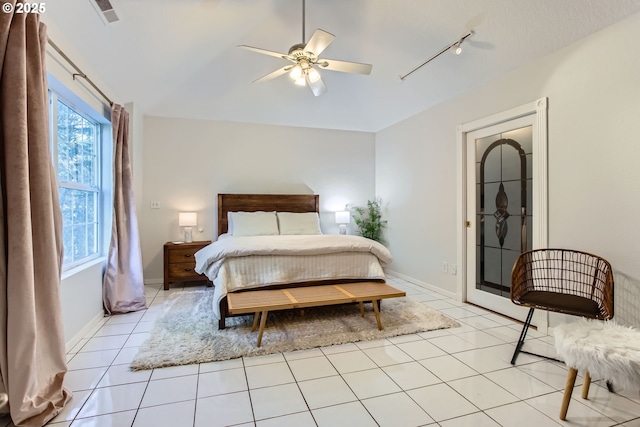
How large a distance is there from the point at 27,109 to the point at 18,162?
31cm

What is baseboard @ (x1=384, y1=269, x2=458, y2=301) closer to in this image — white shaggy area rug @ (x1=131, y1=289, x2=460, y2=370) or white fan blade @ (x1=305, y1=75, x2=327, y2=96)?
white shaggy area rug @ (x1=131, y1=289, x2=460, y2=370)

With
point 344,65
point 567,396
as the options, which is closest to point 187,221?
point 344,65

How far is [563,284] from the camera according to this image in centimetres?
264

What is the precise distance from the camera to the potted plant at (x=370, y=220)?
17.3 ft

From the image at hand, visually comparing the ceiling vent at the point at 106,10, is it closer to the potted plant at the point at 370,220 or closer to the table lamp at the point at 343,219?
the table lamp at the point at 343,219

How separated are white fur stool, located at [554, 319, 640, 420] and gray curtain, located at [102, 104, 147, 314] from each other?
3683 millimetres

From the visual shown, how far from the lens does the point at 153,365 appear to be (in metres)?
2.18

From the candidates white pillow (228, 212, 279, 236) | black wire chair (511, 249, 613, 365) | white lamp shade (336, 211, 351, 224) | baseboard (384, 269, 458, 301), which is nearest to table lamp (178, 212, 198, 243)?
white pillow (228, 212, 279, 236)

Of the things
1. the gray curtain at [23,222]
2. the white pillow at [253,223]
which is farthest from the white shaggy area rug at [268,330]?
the white pillow at [253,223]

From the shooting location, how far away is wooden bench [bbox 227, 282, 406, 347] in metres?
2.51

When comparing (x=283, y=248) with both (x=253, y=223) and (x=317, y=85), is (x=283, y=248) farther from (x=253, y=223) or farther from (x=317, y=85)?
(x=317, y=85)

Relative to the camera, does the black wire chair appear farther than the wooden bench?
No

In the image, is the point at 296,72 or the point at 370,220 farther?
the point at 370,220

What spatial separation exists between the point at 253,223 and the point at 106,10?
2.75m
